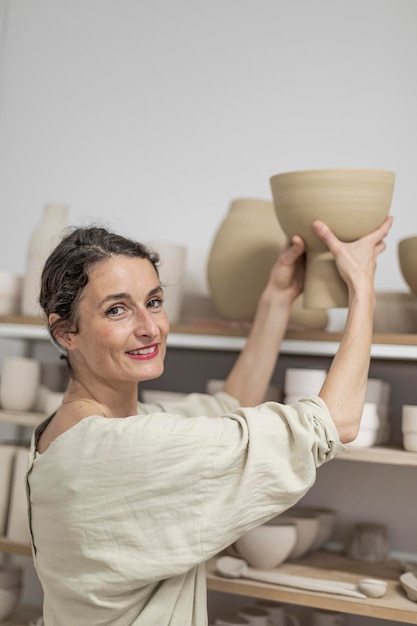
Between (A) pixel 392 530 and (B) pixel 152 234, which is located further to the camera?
(B) pixel 152 234

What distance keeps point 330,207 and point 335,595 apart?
0.80m

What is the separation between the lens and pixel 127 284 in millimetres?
1580

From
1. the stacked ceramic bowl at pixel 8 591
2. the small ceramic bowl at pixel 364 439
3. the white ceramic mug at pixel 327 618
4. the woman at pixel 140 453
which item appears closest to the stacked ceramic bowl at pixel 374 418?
the small ceramic bowl at pixel 364 439

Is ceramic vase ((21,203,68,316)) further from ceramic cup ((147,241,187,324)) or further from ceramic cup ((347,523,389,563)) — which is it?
ceramic cup ((347,523,389,563))

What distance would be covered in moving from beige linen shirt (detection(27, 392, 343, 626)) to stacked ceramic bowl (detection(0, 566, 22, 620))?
2.49 ft

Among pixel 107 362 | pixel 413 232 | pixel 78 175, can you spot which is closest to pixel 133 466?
pixel 107 362

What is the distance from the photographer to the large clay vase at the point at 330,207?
1672 millimetres

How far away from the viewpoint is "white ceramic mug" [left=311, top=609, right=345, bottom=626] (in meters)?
2.05

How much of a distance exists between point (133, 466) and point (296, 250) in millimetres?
624

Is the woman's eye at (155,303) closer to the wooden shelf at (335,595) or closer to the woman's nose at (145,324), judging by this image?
the woman's nose at (145,324)

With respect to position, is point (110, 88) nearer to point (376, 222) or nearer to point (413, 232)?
point (413, 232)

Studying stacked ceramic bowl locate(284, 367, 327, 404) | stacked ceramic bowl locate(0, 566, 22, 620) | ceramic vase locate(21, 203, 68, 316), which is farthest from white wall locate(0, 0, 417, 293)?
stacked ceramic bowl locate(0, 566, 22, 620)

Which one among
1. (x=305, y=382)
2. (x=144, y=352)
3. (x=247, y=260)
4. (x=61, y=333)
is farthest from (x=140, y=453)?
(x=247, y=260)

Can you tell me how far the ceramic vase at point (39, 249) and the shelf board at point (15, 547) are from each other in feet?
1.90
